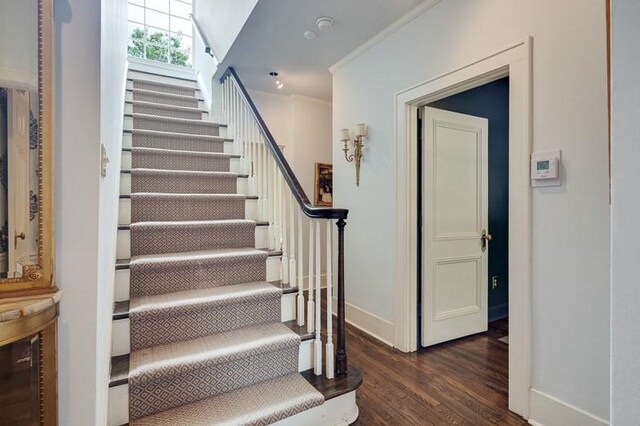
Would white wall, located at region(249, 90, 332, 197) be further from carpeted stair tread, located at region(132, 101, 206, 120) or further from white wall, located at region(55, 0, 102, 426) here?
white wall, located at region(55, 0, 102, 426)

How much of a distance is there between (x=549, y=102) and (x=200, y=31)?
400cm

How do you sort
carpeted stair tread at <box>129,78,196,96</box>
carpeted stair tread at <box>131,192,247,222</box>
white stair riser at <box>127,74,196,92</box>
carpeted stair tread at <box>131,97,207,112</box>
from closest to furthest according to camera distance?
carpeted stair tread at <box>131,192,247,222</box>
carpeted stair tread at <box>131,97,207,112</box>
carpeted stair tread at <box>129,78,196,96</box>
white stair riser at <box>127,74,196,92</box>

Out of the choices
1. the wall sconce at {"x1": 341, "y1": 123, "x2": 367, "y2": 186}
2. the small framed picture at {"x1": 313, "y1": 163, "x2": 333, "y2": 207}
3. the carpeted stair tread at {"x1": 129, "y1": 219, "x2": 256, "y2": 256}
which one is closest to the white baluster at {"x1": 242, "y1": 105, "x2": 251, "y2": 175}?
the carpeted stair tread at {"x1": 129, "y1": 219, "x2": 256, "y2": 256}

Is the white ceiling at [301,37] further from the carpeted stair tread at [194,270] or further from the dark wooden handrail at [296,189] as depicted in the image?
the carpeted stair tread at [194,270]

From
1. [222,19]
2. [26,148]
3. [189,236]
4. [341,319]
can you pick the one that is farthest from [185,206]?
[222,19]

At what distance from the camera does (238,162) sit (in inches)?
126

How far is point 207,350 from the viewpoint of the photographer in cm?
166

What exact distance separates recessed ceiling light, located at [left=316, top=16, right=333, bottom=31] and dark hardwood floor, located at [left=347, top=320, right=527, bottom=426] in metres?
2.70

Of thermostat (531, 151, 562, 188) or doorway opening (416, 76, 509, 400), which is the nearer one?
thermostat (531, 151, 562, 188)

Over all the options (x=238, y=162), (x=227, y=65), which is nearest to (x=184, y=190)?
(x=238, y=162)

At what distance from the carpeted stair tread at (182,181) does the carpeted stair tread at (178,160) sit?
21cm

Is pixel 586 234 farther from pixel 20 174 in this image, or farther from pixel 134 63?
pixel 134 63

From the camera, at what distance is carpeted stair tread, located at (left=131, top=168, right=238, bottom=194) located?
2.54 m

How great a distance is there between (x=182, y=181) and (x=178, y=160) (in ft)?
1.07
